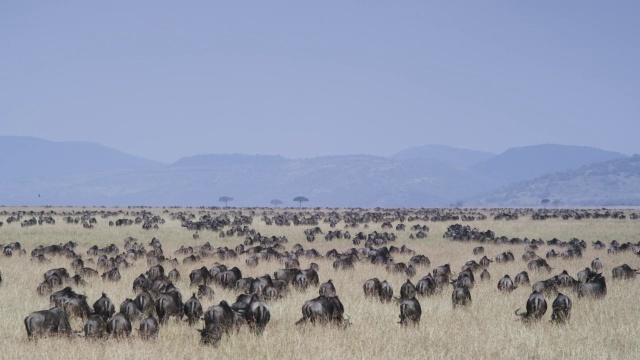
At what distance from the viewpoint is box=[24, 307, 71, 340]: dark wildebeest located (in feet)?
39.9

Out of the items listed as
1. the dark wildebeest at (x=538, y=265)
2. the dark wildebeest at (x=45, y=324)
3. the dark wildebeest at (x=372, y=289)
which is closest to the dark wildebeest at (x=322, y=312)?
the dark wildebeest at (x=372, y=289)

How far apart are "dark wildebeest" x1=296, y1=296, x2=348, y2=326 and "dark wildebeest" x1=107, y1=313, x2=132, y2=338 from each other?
11.5 ft

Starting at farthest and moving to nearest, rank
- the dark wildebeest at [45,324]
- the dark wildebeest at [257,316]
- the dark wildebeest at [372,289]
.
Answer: the dark wildebeest at [372,289]
the dark wildebeest at [257,316]
the dark wildebeest at [45,324]

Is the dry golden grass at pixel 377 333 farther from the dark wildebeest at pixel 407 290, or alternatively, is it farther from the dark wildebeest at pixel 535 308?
the dark wildebeest at pixel 407 290

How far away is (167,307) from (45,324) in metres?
2.75

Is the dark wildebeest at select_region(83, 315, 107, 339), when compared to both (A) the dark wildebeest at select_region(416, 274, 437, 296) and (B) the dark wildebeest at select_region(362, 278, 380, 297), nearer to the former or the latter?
(B) the dark wildebeest at select_region(362, 278, 380, 297)

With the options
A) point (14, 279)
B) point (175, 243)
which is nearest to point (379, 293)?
point (14, 279)

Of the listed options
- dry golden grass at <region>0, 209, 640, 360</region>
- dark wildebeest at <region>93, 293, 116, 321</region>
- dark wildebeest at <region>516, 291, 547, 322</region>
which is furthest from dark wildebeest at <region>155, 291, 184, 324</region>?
dark wildebeest at <region>516, 291, 547, 322</region>

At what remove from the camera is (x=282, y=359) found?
37.2 ft

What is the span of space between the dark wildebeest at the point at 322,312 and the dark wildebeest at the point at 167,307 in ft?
9.14

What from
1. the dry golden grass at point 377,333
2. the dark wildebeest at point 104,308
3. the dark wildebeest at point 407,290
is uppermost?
the dark wildebeest at point 104,308

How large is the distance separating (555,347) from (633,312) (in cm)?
447

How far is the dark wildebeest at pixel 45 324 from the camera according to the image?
1215 cm

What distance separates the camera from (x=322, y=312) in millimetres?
13711
